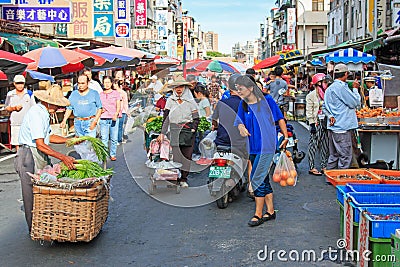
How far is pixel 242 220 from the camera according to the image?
7164 millimetres

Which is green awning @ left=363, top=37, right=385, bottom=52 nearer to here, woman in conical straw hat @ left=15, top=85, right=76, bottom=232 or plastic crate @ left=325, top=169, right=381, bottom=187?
plastic crate @ left=325, top=169, right=381, bottom=187

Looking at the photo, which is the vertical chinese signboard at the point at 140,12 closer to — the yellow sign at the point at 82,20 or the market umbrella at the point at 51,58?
the yellow sign at the point at 82,20

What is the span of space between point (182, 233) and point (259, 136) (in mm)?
1514

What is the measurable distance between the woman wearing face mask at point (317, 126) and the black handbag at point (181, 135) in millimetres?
2695

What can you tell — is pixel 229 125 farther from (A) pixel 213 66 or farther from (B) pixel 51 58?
(A) pixel 213 66

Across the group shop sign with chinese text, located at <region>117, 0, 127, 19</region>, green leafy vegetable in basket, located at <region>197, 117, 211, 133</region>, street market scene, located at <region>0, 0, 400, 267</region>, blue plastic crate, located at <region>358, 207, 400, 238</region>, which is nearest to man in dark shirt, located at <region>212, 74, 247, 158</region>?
street market scene, located at <region>0, 0, 400, 267</region>

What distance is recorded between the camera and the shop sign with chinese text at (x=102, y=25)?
2411 centimetres

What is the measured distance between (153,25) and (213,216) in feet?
196

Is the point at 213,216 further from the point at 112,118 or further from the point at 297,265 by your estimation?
the point at 112,118

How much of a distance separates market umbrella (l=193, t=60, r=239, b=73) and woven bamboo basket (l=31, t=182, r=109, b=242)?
1368 cm

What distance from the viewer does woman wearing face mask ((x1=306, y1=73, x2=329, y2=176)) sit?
10.5m

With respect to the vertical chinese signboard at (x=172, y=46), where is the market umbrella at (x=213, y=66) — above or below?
below

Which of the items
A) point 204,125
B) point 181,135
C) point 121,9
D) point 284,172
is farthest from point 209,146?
point 121,9

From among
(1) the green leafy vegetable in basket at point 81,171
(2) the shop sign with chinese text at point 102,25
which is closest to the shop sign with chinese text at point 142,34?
(2) the shop sign with chinese text at point 102,25
